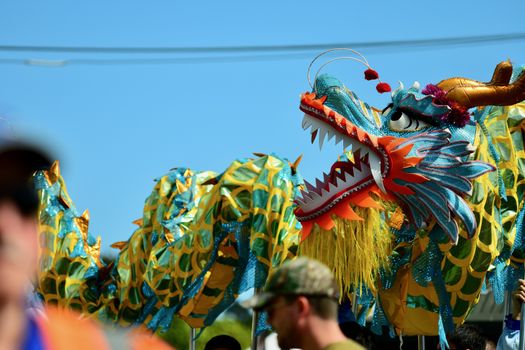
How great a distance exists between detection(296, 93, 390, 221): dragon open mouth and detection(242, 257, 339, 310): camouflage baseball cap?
3.46m

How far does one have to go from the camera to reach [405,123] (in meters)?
6.08

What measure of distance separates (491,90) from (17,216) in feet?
17.2

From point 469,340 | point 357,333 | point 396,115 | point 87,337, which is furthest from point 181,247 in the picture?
point 87,337

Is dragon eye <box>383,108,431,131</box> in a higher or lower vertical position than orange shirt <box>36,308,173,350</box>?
higher

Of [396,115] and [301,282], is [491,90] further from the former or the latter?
[301,282]

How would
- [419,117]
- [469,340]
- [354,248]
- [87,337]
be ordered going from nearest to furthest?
[87,337], [469,340], [354,248], [419,117]

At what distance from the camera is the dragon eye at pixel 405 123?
19.9 ft

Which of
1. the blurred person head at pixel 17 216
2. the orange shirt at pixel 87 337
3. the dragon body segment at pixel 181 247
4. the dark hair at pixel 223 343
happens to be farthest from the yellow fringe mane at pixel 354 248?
the blurred person head at pixel 17 216

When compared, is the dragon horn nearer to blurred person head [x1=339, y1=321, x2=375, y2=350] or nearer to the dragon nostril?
the dragon nostril

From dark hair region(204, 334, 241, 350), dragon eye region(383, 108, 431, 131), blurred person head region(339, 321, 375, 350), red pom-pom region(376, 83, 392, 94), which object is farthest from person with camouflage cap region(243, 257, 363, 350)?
red pom-pom region(376, 83, 392, 94)

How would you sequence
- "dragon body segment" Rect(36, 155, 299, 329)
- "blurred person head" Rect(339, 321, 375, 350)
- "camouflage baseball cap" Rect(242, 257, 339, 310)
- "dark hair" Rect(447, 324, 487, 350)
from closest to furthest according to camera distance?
"camouflage baseball cap" Rect(242, 257, 339, 310), "blurred person head" Rect(339, 321, 375, 350), "dark hair" Rect(447, 324, 487, 350), "dragon body segment" Rect(36, 155, 299, 329)

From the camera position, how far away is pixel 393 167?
5.81 meters

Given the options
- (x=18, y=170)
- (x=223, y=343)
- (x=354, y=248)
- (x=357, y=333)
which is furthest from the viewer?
(x=354, y=248)

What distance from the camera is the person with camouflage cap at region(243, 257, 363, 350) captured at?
230 cm
